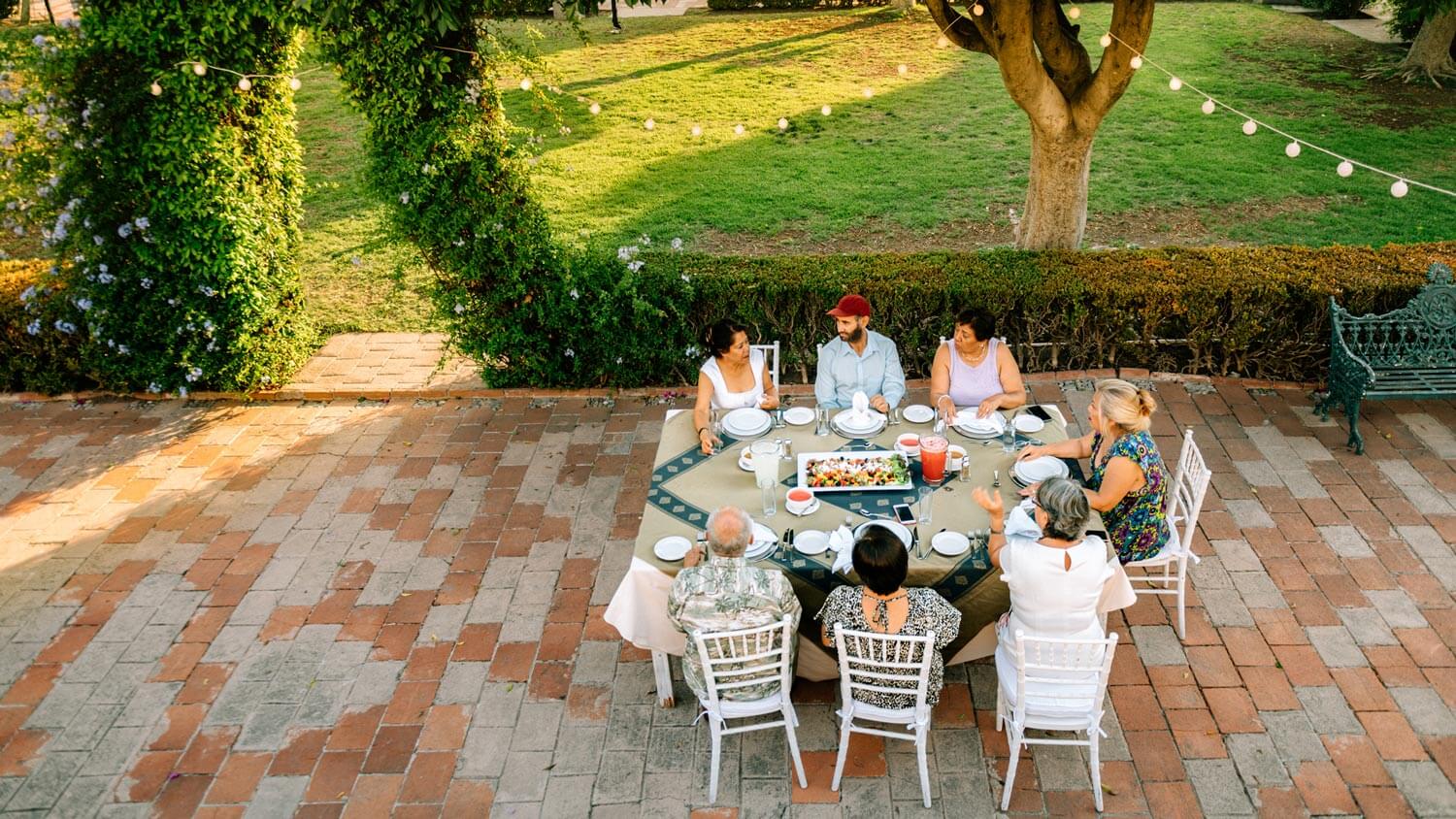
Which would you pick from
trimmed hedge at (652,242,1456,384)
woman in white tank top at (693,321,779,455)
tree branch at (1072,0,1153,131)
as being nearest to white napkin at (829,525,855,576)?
woman in white tank top at (693,321,779,455)

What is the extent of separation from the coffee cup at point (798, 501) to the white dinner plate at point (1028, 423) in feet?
4.14

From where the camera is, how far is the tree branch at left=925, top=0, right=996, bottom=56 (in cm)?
719

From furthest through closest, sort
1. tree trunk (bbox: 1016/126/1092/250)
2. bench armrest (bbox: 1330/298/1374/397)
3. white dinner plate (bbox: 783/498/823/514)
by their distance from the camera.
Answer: tree trunk (bbox: 1016/126/1092/250) → bench armrest (bbox: 1330/298/1374/397) → white dinner plate (bbox: 783/498/823/514)

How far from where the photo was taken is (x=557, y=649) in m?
5.29

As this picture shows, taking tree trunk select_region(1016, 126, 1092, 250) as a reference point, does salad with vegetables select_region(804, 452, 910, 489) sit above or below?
below

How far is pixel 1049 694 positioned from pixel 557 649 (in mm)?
2540

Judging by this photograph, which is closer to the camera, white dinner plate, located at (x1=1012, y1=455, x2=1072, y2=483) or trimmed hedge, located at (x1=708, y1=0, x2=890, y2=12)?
white dinner plate, located at (x1=1012, y1=455, x2=1072, y2=483)

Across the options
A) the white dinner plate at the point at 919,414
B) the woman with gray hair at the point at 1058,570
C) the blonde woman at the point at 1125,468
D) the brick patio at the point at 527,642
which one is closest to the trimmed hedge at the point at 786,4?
the brick patio at the point at 527,642

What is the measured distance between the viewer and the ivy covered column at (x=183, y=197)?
6746 millimetres

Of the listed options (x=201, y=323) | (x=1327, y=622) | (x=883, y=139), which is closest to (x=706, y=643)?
(x=1327, y=622)

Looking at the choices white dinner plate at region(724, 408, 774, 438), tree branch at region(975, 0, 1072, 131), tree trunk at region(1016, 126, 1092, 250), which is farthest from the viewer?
tree trunk at region(1016, 126, 1092, 250)

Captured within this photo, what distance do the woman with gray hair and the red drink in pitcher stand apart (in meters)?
0.67

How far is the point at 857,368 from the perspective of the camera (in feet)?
19.6

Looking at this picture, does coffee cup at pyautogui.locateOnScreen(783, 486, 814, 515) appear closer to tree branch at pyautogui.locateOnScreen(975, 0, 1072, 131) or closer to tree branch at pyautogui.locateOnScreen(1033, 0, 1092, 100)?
tree branch at pyautogui.locateOnScreen(975, 0, 1072, 131)
